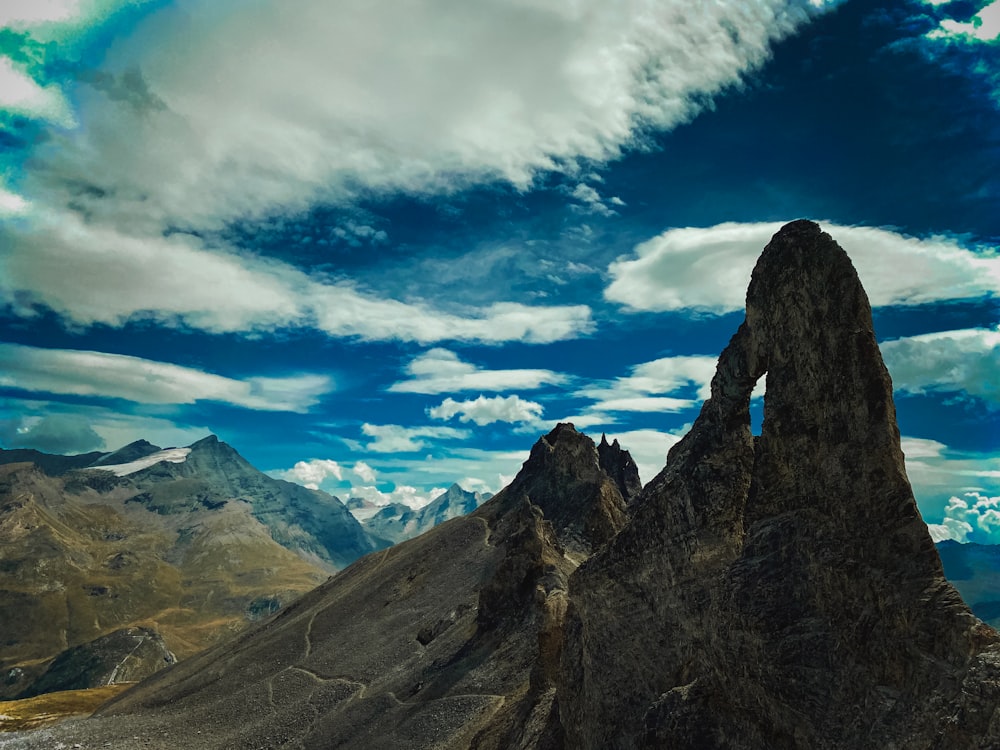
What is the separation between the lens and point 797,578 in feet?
73.7

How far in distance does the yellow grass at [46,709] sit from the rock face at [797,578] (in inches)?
6786

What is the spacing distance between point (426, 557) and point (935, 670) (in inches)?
4969

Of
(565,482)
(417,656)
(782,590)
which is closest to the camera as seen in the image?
(782,590)

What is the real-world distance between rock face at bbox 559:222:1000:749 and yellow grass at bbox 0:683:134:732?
172 m

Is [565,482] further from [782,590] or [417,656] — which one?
[782,590]

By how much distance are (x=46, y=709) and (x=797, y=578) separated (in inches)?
Result: 8770

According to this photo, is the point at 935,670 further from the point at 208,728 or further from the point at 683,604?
the point at 208,728

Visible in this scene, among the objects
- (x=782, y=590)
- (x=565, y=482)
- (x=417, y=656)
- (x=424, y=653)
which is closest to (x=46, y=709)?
(x=417, y=656)

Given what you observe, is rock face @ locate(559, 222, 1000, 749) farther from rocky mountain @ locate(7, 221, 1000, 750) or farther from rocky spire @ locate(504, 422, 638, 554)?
rocky spire @ locate(504, 422, 638, 554)

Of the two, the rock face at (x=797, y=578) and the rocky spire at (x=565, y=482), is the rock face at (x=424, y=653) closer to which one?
the rocky spire at (x=565, y=482)

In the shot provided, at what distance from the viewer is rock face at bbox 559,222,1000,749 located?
1877 centimetres

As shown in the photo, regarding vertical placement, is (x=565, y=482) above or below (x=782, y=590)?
above

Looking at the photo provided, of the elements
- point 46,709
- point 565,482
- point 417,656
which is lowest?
point 46,709

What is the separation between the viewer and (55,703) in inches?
7244
